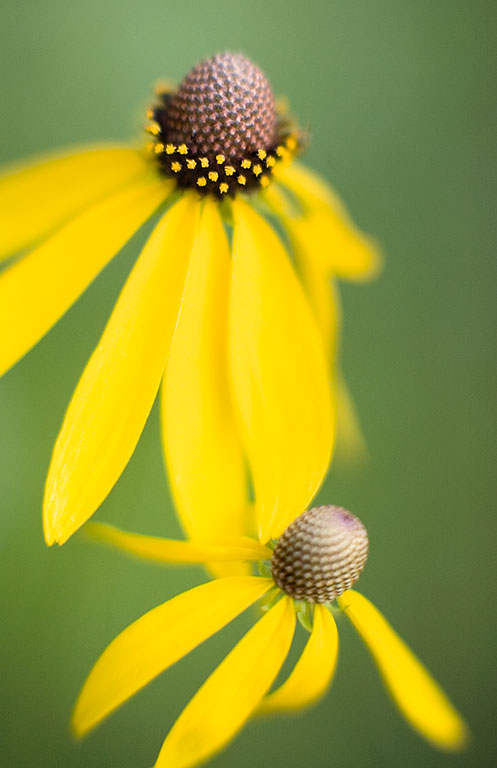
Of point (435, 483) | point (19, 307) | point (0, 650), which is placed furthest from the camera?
point (435, 483)

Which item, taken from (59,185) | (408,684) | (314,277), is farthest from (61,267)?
(408,684)

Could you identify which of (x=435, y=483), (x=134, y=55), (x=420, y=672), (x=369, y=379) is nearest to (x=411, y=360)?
(x=369, y=379)

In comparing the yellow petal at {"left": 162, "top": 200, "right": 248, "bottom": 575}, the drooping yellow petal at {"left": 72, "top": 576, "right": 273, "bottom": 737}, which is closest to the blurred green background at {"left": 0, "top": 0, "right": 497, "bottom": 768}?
the yellow petal at {"left": 162, "top": 200, "right": 248, "bottom": 575}

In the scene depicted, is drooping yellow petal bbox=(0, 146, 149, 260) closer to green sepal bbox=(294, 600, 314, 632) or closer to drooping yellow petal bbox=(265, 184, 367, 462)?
drooping yellow petal bbox=(265, 184, 367, 462)

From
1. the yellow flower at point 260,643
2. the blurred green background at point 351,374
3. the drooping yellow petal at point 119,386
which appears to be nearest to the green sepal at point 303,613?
the yellow flower at point 260,643

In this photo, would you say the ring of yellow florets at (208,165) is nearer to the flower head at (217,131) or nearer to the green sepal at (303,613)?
the flower head at (217,131)

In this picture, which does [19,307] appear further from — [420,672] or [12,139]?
[12,139]

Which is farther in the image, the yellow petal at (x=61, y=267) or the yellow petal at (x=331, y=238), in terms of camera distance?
the yellow petal at (x=331, y=238)
